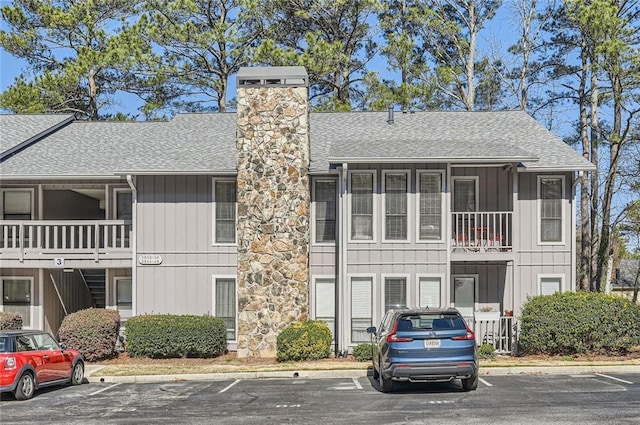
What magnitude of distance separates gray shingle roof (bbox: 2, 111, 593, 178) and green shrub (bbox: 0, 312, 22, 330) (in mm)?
4179

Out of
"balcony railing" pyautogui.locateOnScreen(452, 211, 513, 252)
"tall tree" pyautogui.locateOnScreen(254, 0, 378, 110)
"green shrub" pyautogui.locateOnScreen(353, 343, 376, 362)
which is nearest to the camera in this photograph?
"green shrub" pyautogui.locateOnScreen(353, 343, 376, 362)

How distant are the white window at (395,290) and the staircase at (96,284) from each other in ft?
33.5

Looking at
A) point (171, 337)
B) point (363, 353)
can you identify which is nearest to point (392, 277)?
point (363, 353)

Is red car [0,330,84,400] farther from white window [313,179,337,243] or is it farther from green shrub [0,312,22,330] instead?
white window [313,179,337,243]

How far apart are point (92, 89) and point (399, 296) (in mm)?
22467

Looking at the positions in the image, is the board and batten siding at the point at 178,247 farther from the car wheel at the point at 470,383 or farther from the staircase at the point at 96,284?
the car wheel at the point at 470,383

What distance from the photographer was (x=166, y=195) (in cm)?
2462

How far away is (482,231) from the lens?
23.4 metres

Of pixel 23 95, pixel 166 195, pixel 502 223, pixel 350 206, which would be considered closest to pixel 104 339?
pixel 166 195

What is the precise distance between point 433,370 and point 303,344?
656cm

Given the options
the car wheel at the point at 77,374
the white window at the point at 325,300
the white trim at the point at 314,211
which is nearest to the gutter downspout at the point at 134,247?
the white trim at the point at 314,211

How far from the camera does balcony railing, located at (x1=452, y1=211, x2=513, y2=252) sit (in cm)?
2339

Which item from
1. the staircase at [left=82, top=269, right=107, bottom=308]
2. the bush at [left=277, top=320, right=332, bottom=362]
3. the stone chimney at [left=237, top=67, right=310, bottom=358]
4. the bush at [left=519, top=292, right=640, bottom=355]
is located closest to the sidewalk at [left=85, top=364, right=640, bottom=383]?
the bush at [left=519, top=292, right=640, bottom=355]

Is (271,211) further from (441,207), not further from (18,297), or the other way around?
(18,297)
